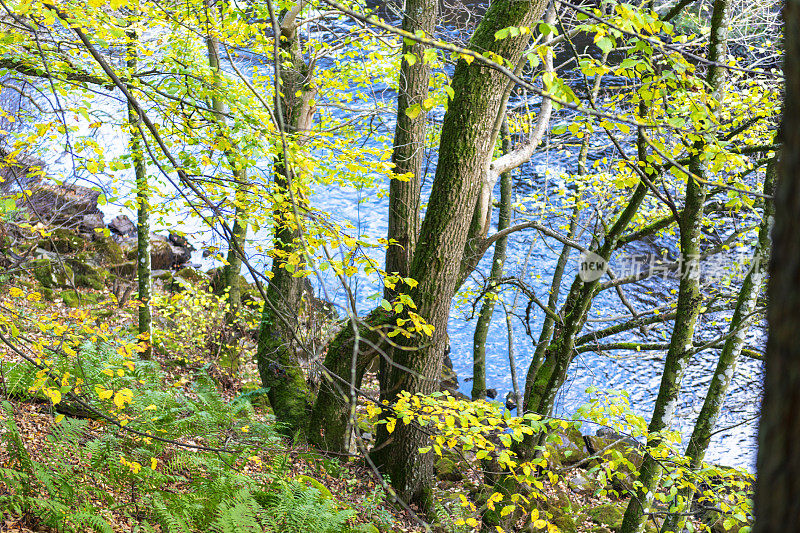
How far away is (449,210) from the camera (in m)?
4.87

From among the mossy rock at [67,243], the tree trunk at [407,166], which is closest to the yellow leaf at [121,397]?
the tree trunk at [407,166]

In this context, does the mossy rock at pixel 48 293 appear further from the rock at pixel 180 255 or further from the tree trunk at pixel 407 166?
the tree trunk at pixel 407 166

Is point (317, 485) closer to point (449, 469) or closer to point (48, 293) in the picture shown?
point (449, 469)

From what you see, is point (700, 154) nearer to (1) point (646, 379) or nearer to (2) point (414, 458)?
(2) point (414, 458)

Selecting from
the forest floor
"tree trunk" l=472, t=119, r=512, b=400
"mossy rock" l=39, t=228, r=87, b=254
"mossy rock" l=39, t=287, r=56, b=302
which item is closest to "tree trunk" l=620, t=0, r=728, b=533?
the forest floor

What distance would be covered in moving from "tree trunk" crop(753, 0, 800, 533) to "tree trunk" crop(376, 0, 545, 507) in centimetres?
386

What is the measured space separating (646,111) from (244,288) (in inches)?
420

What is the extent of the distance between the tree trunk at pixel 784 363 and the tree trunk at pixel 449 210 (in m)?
3.86

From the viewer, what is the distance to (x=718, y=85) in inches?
152

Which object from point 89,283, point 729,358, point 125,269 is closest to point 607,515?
point 729,358

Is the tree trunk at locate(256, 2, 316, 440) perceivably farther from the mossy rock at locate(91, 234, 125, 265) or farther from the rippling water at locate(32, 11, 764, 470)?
the mossy rock at locate(91, 234, 125, 265)

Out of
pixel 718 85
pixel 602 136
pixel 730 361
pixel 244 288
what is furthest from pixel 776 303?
pixel 602 136

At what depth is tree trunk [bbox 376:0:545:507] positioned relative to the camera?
4480 millimetres

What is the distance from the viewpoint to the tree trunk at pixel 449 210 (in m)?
4.48
